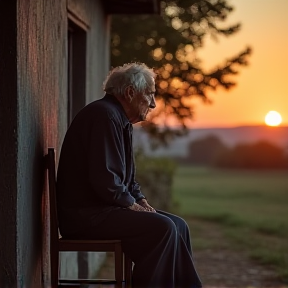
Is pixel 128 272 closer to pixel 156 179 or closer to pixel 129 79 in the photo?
pixel 129 79

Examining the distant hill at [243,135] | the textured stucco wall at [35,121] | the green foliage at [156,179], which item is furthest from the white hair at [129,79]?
the distant hill at [243,135]

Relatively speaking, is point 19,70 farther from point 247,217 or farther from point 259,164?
point 259,164

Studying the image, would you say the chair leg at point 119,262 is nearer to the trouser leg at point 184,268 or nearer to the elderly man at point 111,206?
the elderly man at point 111,206

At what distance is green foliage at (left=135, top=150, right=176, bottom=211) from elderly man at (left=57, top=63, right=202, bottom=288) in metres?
8.96

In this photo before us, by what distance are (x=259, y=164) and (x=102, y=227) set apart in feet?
64.4

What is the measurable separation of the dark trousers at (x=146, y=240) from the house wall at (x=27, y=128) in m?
0.40

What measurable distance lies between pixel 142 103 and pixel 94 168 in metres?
0.60

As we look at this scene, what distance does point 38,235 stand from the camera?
17.7ft

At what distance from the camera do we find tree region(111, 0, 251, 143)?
13.3 meters

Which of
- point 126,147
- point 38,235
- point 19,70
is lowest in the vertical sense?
point 38,235

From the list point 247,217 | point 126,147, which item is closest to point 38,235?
point 126,147

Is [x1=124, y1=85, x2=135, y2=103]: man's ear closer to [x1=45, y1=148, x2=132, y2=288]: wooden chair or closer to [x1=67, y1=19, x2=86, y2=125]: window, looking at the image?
[x1=45, y1=148, x2=132, y2=288]: wooden chair

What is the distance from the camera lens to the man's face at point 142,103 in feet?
17.6

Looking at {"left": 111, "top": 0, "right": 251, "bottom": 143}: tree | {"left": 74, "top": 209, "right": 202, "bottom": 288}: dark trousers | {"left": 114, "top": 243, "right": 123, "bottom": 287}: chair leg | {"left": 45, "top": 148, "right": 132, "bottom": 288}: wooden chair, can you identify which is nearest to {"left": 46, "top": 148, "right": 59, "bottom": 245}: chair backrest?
{"left": 45, "top": 148, "right": 132, "bottom": 288}: wooden chair
